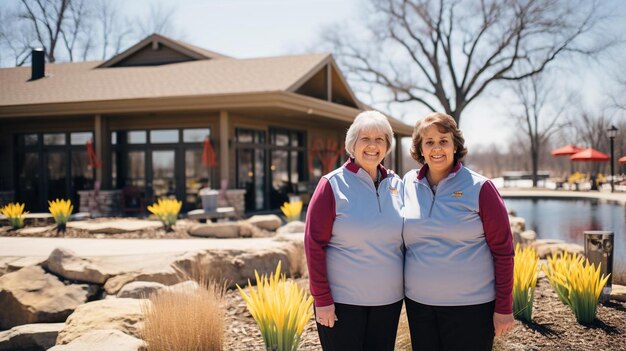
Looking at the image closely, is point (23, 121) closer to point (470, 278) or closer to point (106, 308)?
point (106, 308)

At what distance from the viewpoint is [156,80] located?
14.7 metres

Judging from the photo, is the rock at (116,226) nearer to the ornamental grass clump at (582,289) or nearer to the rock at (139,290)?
the rock at (139,290)

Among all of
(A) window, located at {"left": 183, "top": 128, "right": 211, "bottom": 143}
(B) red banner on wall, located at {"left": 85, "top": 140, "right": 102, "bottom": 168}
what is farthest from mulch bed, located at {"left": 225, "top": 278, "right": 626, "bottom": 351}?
(B) red banner on wall, located at {"left": 85, "top": 140, "right": 102, "bottom": 168}

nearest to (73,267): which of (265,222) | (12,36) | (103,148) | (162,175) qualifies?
(265,222)

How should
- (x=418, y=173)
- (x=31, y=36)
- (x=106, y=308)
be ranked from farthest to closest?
1. (x=31, y=36)
2. (x=106, y=308)
3. (x=418, y=173)

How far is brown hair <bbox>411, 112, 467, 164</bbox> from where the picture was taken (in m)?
2.68

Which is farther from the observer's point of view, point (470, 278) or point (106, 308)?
point (106, 308)

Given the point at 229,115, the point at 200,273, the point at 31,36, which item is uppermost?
the point at 31,36

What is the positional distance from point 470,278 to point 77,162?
14.4m

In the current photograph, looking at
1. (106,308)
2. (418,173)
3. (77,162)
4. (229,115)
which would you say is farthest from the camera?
(77,162)

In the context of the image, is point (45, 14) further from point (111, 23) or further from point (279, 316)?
point (279, 316)

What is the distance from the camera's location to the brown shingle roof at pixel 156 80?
13.2 meters

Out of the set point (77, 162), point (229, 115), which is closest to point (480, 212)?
point (229, 115)

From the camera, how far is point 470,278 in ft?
8.41
